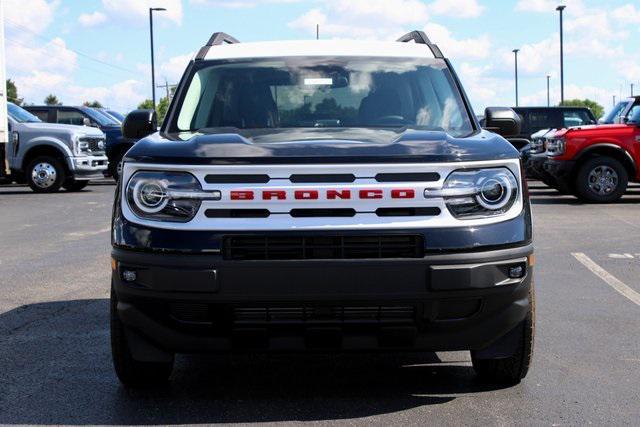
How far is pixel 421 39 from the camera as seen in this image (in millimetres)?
6711

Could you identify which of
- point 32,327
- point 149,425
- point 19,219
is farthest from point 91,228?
point 149,425

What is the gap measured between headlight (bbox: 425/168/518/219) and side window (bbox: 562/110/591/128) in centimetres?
2337

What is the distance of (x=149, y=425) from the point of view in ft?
14.8

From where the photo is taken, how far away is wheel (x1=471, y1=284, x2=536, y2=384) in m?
4.89

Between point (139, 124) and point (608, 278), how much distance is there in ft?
15.5

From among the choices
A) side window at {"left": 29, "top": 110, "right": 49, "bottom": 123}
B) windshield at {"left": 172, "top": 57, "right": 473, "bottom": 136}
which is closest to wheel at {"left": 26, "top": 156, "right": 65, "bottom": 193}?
side window at {"left": 29, "top": 110, "right": 49, "bottom": 123}

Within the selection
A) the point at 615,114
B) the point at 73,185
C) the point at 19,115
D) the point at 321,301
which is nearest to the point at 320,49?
the point at 321,301

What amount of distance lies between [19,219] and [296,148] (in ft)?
39.6

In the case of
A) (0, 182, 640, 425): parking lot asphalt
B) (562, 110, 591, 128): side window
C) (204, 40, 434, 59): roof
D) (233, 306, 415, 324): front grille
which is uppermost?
(562, 110, 591, 128): side window

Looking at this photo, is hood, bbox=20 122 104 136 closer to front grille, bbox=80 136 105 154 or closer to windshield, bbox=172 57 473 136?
front grille, bbox=80 136 105 154

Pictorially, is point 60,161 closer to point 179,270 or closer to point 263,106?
point 263,106

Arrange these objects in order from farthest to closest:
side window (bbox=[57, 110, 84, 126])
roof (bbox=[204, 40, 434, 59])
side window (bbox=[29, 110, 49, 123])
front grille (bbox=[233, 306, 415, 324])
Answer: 1. side window (bbox=[57, 110, 84, 126])
2. side window (bbox=[29, 110, 49, 123])
3. roof (bbox=[204, 40, 434, 59])
4. front grille (bbox=[233, 306, 415, 324])

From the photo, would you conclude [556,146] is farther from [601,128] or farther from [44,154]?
[44,154]

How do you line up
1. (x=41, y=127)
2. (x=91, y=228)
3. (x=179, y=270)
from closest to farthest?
(x=179, y=270) → (x=91, y=228) → (x=41, y=127)
